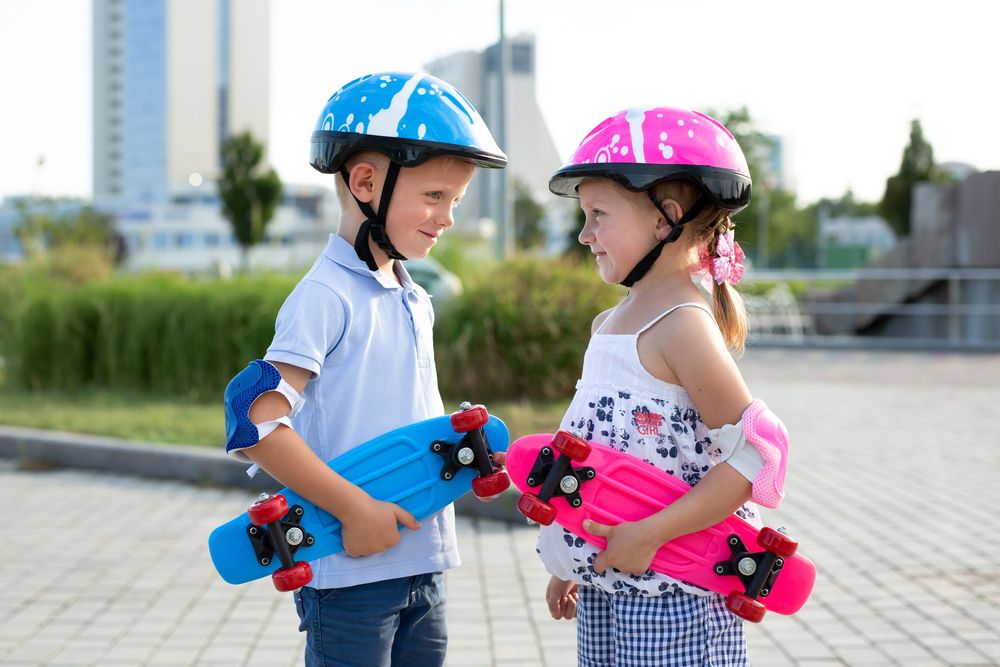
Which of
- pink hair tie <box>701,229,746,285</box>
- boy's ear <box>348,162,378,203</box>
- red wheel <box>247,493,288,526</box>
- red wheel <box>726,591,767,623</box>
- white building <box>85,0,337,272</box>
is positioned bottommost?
red wheel <box>726,591,767,623</box>

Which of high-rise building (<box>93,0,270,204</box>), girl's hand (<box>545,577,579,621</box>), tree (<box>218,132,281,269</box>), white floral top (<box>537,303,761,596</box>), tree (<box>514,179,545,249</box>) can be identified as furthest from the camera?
high-rise building (<box>93,0,270,204</box>)

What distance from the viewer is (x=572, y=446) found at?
1872 mm

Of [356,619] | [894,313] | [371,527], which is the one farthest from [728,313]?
[894,313]

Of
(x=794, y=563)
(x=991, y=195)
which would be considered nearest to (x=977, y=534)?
(x=794, y=563)

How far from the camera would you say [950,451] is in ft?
24.3

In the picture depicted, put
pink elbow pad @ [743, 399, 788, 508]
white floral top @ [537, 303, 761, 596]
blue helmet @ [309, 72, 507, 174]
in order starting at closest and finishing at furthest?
1. pink elbow pad @ [743, 399, 788, 508]
2. white floral top @ [537, 303, 761, 596]
3. blue helmet @ [309, 72, 507, 174]

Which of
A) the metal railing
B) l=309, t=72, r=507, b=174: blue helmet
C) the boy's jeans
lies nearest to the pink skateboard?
the boy's jeans

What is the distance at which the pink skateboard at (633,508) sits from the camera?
189cm

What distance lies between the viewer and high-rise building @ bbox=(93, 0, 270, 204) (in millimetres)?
126812

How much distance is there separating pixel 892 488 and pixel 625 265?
478 centimetres

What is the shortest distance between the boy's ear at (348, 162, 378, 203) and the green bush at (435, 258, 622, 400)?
6678 mm

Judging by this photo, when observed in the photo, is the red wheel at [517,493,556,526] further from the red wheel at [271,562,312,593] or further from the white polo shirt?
the red wheel at [271,562,312,593]

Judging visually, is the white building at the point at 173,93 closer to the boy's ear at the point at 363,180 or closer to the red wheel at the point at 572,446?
the boy's ear at the point at 363,180

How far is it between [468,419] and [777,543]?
634 mm
